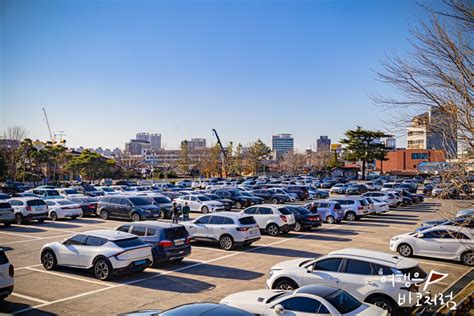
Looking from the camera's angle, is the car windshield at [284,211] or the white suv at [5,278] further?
the car windshield at [284,211]

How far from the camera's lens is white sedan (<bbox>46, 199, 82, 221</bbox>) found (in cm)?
2714

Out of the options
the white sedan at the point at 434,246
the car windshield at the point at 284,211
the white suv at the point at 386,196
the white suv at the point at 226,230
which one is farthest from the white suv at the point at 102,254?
the white suv at the point at 386,196

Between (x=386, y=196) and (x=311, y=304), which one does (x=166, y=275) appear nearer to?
(x=311, y=304)

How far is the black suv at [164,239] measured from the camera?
14367 mm

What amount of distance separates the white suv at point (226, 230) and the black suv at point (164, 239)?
2974 millimetres

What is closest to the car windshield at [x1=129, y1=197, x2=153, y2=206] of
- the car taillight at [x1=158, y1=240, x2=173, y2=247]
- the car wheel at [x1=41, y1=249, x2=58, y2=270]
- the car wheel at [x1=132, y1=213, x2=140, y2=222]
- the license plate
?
the car wheel at [x1=132, y1=213, x2=140, y2=222]

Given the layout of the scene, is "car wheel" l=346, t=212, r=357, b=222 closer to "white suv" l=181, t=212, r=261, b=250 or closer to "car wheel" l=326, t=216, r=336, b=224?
"car wheel" l=326, t=216, r=336, b=224

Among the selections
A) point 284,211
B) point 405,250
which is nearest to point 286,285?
point 405,250

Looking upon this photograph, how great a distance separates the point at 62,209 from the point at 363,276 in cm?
2225

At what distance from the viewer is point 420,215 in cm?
3136

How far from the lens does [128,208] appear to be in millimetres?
26375

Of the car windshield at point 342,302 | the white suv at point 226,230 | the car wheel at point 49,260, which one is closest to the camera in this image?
the car windshield at point 342,302

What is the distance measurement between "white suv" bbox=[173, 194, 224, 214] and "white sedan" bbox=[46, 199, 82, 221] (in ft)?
23.0

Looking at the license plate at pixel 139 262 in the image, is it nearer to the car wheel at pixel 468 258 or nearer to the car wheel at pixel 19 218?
the car wheel at pixel 468 258
